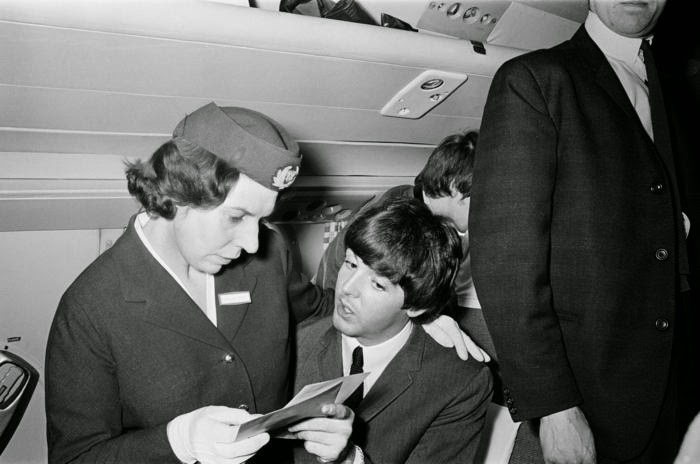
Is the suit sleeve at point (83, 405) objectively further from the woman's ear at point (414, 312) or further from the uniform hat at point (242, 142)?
the woman's ear at point (414, 312)

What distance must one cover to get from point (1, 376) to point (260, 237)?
1.32 meters

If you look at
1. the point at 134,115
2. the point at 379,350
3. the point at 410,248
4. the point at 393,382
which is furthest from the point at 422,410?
the point at 134,115

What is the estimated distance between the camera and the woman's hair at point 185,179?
129 centimetres

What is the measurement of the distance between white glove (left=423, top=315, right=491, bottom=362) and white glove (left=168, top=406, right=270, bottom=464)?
0.83 m

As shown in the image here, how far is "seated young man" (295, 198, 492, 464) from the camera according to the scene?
5.92ft

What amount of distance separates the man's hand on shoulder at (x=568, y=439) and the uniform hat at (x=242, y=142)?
0.88 metres

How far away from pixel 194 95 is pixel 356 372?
1.02m

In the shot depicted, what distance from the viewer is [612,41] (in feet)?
5.13

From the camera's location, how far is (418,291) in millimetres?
1826

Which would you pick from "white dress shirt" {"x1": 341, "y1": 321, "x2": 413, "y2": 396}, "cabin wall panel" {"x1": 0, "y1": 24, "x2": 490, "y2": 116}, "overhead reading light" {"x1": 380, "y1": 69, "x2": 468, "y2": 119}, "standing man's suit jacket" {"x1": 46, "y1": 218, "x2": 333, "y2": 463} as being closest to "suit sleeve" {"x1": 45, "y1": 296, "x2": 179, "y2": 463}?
"standing man's suit jacket" {"x1": 46, "y1": 218, "x2": 333, "y2": 463}

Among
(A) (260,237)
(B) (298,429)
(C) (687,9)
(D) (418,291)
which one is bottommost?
(B) (298,429)

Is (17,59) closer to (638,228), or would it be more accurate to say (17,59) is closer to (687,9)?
(638,228)

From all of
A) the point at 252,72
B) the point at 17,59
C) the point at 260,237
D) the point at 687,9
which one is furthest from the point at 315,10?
the point at 687,9

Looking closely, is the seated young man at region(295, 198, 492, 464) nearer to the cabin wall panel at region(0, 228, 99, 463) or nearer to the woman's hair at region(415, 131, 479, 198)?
the woman's hair at region(415, 131, 479, 198)
